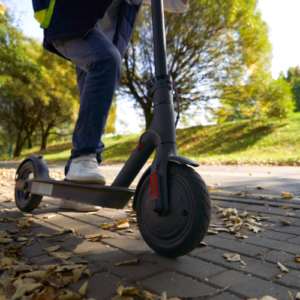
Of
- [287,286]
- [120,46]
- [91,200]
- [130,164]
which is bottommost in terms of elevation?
[287,286]

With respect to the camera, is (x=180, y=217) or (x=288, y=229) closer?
(x=180, y=217)

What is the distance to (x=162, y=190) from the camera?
1.66 meters

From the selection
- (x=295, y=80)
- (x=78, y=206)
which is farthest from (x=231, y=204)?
(x=295, y=80)

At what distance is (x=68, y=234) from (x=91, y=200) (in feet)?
1.32

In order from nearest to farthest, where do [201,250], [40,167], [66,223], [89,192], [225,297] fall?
[225,297] < [201,250] < [89,192] < [66,223] < [40,167]

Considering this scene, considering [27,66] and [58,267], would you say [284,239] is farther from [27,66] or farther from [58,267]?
[27,66]

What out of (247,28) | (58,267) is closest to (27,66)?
(247,28)

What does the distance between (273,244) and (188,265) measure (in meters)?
0.72

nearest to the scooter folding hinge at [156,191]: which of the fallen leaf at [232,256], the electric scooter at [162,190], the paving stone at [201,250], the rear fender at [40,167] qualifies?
the electric scooter at [162,190]

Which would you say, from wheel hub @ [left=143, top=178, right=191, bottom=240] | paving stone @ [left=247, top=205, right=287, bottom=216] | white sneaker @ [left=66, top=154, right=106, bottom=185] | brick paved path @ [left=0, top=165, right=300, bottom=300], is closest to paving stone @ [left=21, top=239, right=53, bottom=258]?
brick paved path @ [left=0, top=165, right=300, bottom=300]

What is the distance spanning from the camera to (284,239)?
204 cm

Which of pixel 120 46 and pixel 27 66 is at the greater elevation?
pixel 27 66

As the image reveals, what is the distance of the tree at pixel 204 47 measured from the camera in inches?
558

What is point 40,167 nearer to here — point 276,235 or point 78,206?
point 78,206
